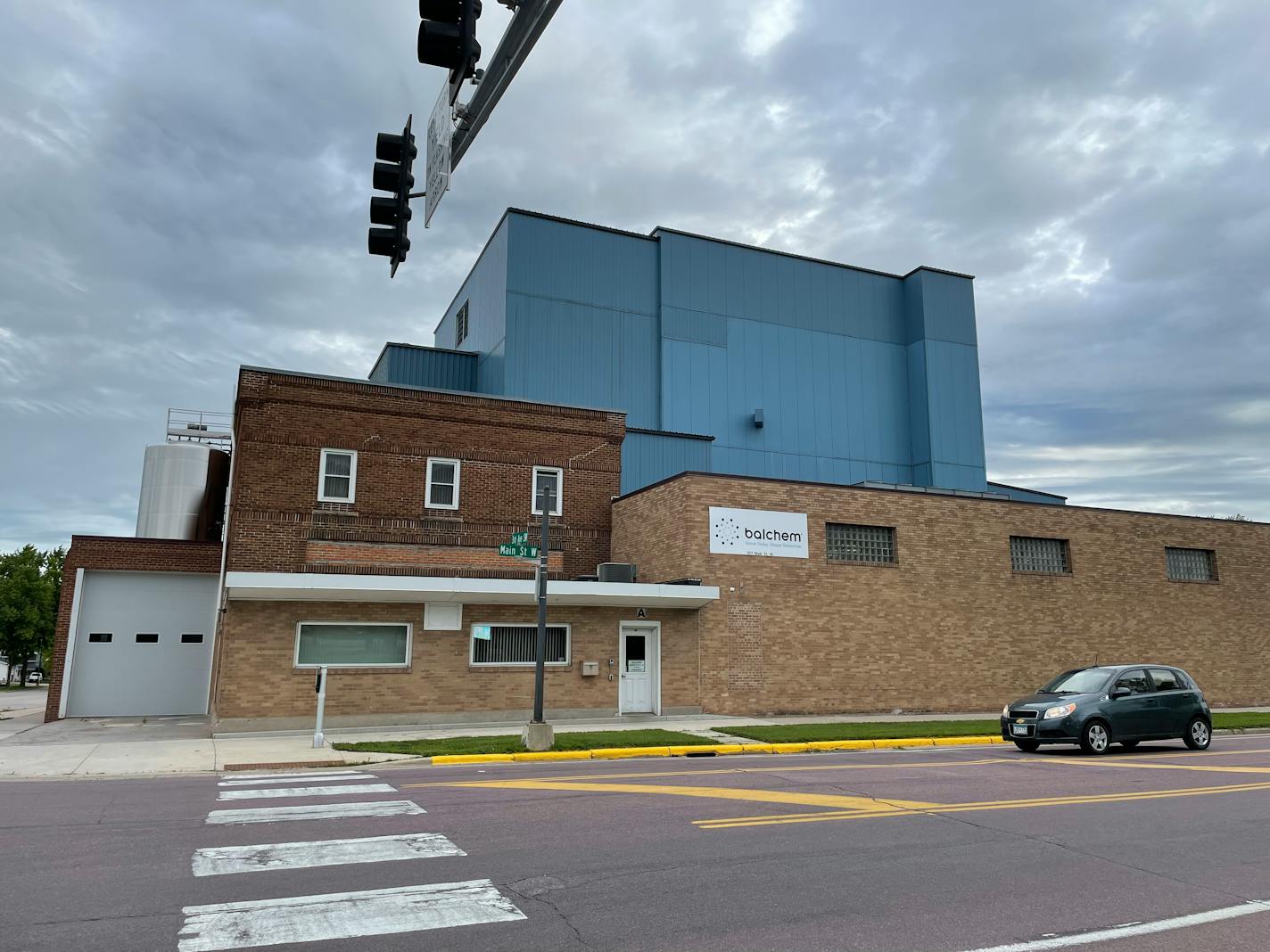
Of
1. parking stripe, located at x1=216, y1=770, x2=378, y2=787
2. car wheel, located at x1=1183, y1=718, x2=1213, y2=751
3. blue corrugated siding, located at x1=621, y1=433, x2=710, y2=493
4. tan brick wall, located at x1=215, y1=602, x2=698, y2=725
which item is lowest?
parking stripe, located at x1=216, y1=770, x2=378, y2=787

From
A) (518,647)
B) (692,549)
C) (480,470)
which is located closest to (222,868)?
(518,647)

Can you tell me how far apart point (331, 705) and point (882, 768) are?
11756 millimetres

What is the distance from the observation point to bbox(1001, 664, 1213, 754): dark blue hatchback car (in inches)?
632

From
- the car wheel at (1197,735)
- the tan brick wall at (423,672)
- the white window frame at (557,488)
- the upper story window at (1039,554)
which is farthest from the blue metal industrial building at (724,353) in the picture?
the car wheel at (1197,735)

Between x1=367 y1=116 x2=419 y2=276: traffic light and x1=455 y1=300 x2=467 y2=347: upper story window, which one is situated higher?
x1=455 y1=300 x2=467 y2=347: upper story window

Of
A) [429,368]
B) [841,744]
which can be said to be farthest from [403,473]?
[841,744]

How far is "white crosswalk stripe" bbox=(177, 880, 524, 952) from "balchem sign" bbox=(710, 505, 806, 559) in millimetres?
17336

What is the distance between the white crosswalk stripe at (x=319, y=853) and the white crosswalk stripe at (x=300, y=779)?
4629 millimetres

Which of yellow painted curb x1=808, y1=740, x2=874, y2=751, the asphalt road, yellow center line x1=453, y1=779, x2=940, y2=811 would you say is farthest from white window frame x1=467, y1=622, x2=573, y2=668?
yellow center line x1=453, y1=779, x2=940, y2=811

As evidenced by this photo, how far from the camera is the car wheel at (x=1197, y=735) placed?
1722 centimetres

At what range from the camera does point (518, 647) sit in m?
21.8

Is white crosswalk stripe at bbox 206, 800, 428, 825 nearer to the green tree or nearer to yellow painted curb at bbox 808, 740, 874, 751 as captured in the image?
yellow painted curb at bbox 808, 740, 874, 751

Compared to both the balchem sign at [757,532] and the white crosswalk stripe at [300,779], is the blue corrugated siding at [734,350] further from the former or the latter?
the white crosswalk stripe at [300,779]

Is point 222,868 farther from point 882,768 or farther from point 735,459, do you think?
point 735,459
